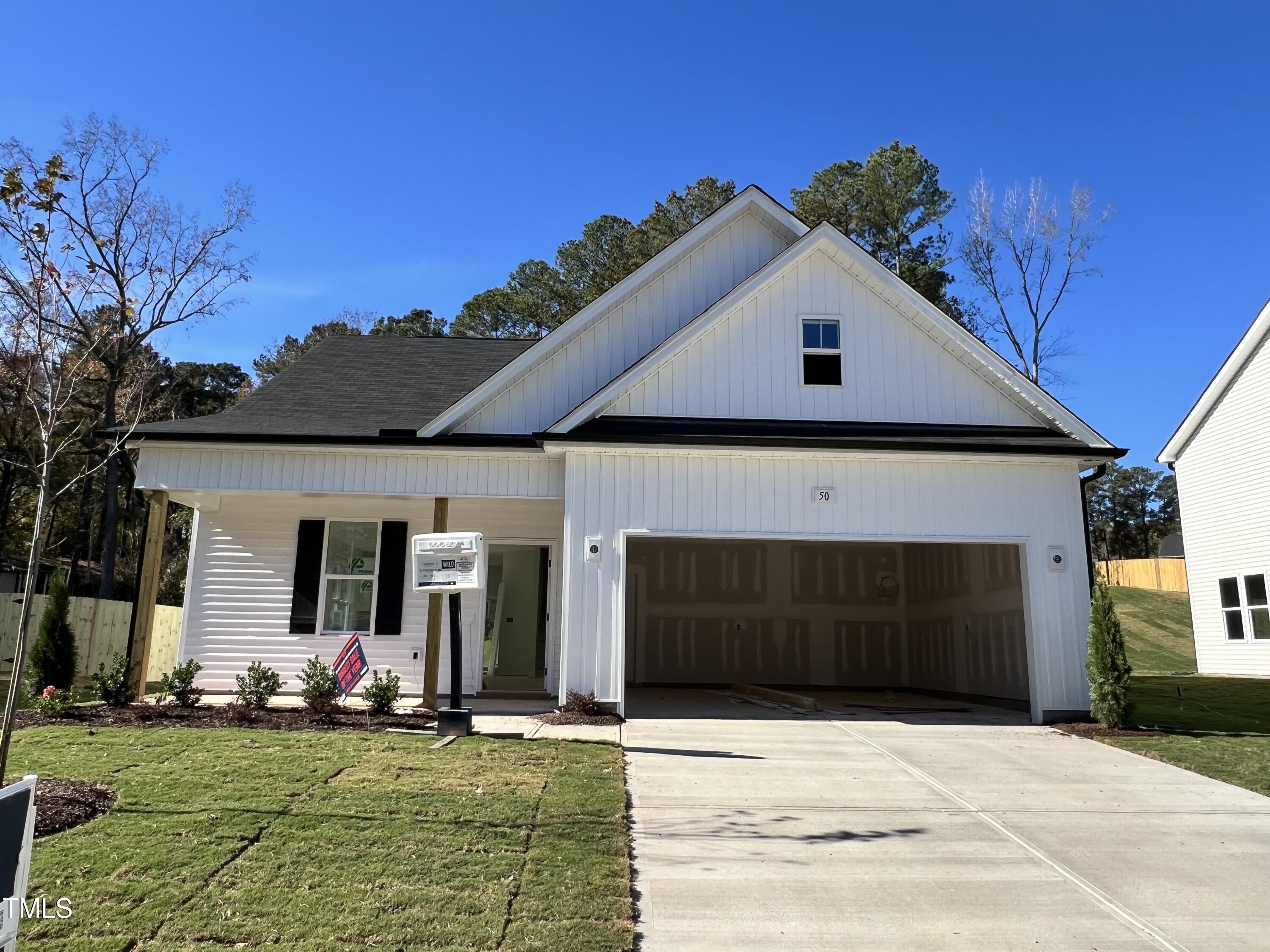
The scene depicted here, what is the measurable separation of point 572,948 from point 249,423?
10.2m

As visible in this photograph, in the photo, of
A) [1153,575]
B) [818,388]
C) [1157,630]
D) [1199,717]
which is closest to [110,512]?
[818,388]

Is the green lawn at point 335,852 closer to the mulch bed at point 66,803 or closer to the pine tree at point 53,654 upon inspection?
the mulch bed at point 66,803

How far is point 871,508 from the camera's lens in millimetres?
11375

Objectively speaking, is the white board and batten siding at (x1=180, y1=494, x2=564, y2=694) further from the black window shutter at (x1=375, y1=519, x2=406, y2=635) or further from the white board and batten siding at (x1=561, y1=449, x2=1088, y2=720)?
the white board and batten siding at (x1=561, y1=449, x2=1088, y2=720)

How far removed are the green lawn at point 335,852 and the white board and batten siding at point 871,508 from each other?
3864 mm

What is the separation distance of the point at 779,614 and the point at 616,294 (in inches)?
295

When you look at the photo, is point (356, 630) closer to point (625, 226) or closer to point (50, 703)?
point (50, 703)

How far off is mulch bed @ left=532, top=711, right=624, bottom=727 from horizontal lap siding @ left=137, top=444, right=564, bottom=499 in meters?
3.07

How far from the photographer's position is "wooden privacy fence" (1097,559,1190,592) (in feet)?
115

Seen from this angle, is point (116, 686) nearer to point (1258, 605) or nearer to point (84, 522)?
point (1258, 605)

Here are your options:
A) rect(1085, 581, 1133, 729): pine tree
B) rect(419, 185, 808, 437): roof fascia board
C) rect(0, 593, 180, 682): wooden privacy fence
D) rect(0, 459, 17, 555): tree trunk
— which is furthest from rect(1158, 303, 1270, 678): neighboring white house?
rect(0, 459, 17, 555): tree trunk

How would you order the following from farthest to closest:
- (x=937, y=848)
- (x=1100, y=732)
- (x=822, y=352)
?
(x=822, y=352) → (x=1100, y=732) → (x=937, y=848)

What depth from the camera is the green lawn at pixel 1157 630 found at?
24.0 meters

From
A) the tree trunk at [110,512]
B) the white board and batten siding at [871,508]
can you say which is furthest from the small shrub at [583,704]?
the tree trunk at [110,512]
